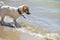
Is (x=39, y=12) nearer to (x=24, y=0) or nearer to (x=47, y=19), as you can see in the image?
(x=47, y=19)

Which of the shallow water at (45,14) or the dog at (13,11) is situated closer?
the dog at (13,11)

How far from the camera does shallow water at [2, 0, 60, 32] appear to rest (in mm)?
3201

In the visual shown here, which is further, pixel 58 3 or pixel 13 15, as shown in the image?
pixel 58 3

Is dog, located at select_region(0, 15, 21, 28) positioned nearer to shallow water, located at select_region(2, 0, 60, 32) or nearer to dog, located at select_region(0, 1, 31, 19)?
dog, located at select_region(0, 1, 31, 19)

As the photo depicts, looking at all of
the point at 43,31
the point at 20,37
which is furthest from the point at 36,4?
the point at 20,37

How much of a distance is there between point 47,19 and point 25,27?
661 millimetres

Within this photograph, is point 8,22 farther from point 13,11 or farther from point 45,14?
point 45,14

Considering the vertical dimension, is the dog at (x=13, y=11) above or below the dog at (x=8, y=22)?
above

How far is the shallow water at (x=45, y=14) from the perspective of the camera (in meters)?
3.20

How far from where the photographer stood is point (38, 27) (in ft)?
10.1

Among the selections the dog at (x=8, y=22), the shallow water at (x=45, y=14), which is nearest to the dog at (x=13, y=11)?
the dog at (x=8, y=22)

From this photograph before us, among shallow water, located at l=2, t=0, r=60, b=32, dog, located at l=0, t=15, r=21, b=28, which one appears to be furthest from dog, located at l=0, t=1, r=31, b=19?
shallow water, located at l=2, t=0, r=60, b=32

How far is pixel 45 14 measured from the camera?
380 cm

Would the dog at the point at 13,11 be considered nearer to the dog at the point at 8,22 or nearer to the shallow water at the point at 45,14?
the dog at the point at 8,22
